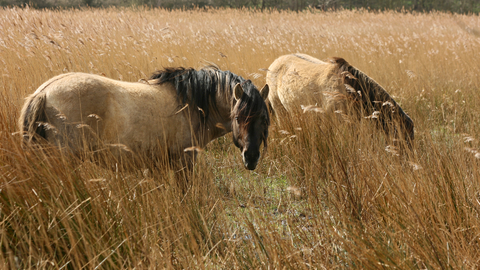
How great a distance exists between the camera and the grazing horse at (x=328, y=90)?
12.6 feet

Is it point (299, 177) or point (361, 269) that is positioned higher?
point (361, 269)

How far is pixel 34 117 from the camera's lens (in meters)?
2.24

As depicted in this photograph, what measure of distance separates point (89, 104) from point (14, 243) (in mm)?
991

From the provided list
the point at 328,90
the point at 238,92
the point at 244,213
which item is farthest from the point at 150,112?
the point at 328,90

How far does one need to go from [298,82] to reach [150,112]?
2.60 metres

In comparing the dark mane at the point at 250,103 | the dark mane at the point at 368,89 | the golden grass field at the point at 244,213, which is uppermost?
the dark mane at the point at 250,103

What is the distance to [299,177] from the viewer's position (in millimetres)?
3391

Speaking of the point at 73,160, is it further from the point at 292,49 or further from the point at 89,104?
the point at 292,49

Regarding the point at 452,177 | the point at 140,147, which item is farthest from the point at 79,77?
the point at 452,177

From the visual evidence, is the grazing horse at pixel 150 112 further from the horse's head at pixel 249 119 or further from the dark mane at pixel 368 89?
the dark mane at pixel 368 89

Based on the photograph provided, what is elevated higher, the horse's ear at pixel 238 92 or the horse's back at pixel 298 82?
the horse's ear at pixel 238 92

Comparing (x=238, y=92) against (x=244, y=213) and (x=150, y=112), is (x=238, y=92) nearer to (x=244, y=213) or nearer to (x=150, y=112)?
(x=150, y=112)

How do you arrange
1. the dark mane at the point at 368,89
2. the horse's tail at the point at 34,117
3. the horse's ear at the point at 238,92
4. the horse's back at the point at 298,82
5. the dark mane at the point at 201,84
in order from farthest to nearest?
the horse's back at the point at 298,82 → the dark mane at the point at 368,89 → the dark mane at the point at 201,84 → the horse's ear at the point at 238,92 → the horse's tail at the point at 34,117

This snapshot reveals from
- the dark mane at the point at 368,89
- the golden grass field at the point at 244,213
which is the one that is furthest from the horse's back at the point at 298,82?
the golden grass field at the point at 244,213
